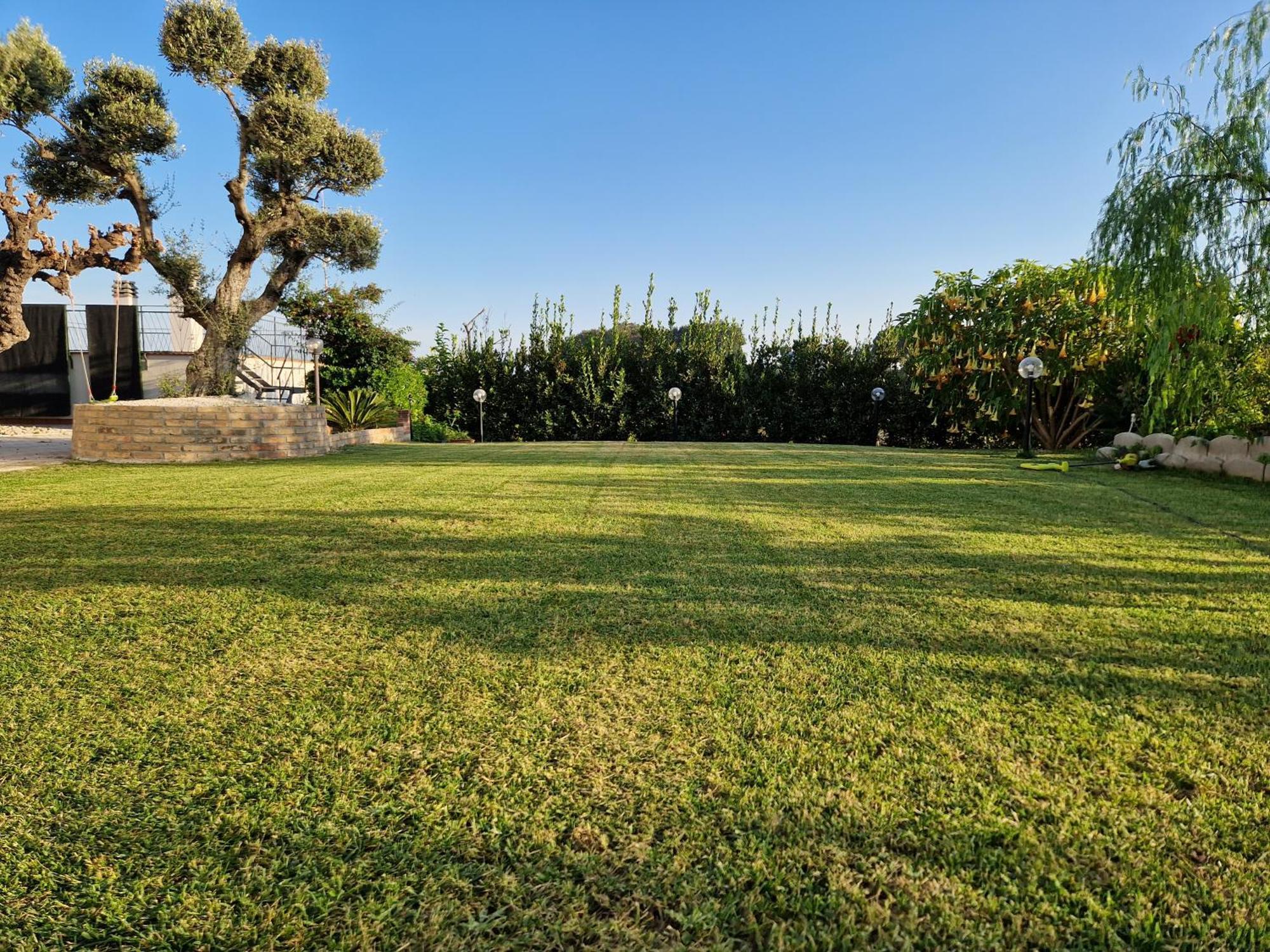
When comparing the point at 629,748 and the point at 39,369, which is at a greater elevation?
the point at 39,369

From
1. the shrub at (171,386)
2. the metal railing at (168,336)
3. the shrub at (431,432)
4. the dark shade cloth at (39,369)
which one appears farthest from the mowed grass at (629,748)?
the dark shade cloth at (39,369)

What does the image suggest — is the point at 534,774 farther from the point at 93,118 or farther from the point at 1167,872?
the point at 93,118

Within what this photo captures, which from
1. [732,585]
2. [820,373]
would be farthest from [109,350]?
[732,585]

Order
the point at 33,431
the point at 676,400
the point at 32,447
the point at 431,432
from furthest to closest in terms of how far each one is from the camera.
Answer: the point at 676,400
the point at 431,432
the point at 33,431
the point at 32,447

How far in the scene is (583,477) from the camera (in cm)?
638

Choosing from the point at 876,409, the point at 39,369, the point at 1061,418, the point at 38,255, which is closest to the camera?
the point at 38,255

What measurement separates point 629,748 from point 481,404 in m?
15.6

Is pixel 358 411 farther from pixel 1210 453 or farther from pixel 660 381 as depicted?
pixel 1210 453

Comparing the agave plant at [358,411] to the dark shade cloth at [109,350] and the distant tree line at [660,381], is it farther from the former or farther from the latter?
the dark shade cloth at [109,350]

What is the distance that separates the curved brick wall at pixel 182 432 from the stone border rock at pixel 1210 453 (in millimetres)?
10510

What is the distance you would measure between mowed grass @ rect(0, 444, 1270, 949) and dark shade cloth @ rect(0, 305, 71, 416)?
1814cm

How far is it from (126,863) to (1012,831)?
1.54 meters

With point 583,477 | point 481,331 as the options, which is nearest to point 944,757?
point 583,477

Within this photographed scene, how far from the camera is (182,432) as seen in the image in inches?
307
